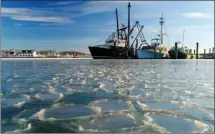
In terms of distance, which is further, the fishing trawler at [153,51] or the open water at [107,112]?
the fishing trawler at [153,51]

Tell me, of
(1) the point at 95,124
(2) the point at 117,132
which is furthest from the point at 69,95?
(2) the point at 117,132

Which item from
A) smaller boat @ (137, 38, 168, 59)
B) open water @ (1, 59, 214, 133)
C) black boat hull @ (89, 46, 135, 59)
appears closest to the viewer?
open water @ (1, 59, 214, 133)

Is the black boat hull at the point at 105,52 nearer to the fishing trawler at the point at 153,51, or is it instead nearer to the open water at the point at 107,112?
the fishing trawler at the point at 153,51

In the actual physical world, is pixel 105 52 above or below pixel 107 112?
above

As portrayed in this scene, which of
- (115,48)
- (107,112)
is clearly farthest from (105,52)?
(107,112)

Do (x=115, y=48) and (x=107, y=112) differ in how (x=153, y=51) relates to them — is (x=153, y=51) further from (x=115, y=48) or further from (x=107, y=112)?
(x=107, y=112)

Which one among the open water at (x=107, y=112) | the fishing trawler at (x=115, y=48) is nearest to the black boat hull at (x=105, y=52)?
the fishing trawler at (x=115, y=48)

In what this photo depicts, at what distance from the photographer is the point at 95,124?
167 inches

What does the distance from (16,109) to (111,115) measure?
1648mm

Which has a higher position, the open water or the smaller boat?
the smaller boat

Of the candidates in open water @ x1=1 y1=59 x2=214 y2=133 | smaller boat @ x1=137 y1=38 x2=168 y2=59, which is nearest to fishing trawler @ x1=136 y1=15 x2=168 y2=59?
smaller boat @ x1=137 y1=38 x2=168 y2=59

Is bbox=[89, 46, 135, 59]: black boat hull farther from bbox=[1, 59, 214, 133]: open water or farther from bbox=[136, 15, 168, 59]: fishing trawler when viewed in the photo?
bbox=[1, 59, 214, 133]: open water

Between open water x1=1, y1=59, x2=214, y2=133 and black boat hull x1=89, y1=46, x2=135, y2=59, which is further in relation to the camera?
black boat hull x1=89, y1=46, x2=135, y2=59

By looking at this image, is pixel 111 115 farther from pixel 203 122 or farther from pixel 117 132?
pixel 203 122
